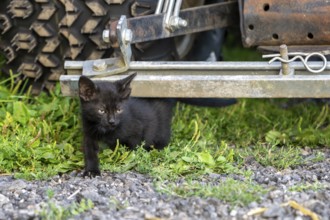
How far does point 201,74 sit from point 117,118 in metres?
0.53

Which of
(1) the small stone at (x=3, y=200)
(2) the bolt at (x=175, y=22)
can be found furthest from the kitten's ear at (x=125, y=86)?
(1) the small stone at (x=3, y=200)

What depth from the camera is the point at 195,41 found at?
600 centimetres

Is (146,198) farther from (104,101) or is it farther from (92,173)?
(104,101)

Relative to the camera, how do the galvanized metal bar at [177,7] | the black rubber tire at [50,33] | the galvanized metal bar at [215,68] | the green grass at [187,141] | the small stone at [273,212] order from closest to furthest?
the small stone at [273,212], the green grass at [187,141], the galvanized metal bar at [215,68], the galvanized metal bar at [177,7], the black rubber tire at [50,33]

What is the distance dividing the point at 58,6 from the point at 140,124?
99 centimetres

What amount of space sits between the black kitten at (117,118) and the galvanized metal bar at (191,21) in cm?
37

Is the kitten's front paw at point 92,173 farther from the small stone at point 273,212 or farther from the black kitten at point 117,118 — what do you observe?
the small stone at point 273,212

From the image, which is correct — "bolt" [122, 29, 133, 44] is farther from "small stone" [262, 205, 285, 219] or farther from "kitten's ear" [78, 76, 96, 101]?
"small stone" [262, 205, 285, 219]

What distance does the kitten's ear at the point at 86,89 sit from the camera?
4.24 m

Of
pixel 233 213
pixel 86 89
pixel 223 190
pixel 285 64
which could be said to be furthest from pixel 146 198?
pixel 285 64

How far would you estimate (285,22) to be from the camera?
14.9 feet

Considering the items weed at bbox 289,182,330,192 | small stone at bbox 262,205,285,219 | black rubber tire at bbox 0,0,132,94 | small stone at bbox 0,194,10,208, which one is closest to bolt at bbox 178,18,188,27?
black rubber tire at bbox 0,0,132,94

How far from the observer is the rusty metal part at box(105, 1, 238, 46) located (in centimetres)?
461

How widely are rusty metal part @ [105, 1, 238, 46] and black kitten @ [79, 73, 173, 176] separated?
0.31 metres
